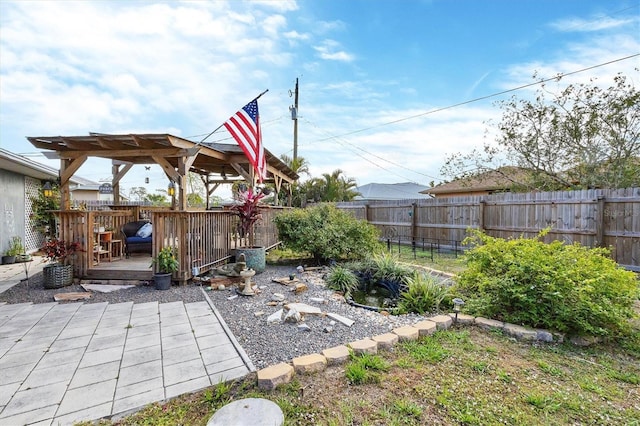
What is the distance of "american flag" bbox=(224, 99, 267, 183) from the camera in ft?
17.8

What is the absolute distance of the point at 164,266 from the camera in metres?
5.01

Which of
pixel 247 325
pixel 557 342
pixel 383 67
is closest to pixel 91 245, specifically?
pixel 247 325

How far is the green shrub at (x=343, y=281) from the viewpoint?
5003 mm

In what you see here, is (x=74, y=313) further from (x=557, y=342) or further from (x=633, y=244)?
(x=633, y=244)

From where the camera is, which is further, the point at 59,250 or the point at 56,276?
the point at 59,250

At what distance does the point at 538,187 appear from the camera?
10.0m

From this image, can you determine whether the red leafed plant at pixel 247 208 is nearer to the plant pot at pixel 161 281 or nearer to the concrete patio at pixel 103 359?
the plant pot at pixel 161 281

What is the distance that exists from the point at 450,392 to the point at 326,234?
15.1 ft

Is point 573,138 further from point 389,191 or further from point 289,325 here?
point 389,191

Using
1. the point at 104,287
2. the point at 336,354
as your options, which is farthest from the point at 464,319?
the point at 104,287

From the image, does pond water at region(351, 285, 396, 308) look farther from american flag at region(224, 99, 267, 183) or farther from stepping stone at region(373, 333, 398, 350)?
american flag at region(224, 99, 267, 183)

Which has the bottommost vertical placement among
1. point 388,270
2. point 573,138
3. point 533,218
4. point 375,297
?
point 375,297

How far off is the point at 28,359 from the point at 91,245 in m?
3.44

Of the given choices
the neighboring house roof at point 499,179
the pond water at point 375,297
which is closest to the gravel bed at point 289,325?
the pond water at point 375,297
